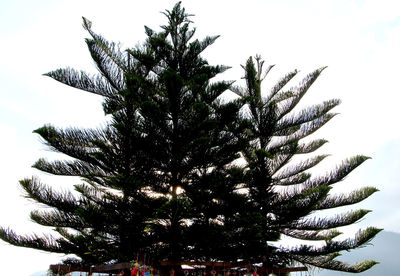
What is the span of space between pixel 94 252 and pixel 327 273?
128216mm

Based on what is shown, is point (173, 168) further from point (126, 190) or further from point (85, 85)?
point (85, 85)

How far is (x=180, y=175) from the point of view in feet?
18.3

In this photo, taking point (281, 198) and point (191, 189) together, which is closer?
point (191, 189)

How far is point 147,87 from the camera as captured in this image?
571 centimetres

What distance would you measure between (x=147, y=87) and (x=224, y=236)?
2768mm

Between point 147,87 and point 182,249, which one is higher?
point 147,87

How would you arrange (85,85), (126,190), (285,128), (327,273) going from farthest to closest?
1. (327,273)
2. (285,128)
3. (85,85)
4. (126,190)

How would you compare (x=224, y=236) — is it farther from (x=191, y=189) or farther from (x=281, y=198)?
(x=281, y=198)

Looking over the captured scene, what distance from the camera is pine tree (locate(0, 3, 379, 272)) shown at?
16.5 feet

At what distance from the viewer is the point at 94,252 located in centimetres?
505

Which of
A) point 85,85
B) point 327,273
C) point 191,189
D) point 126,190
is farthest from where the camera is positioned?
point 327,273

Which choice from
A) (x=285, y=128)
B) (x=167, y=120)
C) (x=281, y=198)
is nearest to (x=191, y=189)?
(x=167, y=120)

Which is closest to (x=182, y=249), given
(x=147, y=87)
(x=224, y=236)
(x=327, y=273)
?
(x=224, y=236)

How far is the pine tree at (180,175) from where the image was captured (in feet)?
16.5
